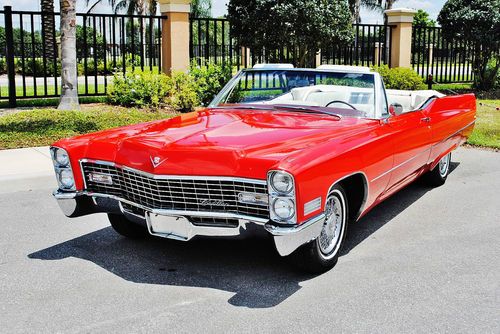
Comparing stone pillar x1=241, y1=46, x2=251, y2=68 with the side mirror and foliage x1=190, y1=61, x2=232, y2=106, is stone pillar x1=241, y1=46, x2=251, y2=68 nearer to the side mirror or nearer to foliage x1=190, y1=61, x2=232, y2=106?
foliage x1=190, y1=61, x2=232, y2=106

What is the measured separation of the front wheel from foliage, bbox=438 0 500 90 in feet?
51.4

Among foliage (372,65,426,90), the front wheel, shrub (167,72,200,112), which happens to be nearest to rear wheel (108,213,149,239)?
the front wheel

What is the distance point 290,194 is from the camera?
4062 mm

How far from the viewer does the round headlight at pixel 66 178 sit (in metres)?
5.02

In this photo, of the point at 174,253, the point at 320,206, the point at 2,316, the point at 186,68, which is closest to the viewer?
the point at 2,316

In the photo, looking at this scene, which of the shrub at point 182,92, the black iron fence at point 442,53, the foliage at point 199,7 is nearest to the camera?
the shrub at point 182,92

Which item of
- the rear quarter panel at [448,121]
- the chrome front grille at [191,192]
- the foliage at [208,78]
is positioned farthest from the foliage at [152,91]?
the chrome front grille at [191,192]

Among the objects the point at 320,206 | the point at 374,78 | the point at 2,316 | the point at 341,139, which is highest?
the point at 374,78

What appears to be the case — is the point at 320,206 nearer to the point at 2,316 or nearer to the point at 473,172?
the point at 2,316

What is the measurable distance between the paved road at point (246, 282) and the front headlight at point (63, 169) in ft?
2.07

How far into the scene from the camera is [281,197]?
4.07 m

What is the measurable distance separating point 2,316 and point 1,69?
28819 mm

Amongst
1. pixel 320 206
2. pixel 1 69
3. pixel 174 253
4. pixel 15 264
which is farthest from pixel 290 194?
pixel 1 69

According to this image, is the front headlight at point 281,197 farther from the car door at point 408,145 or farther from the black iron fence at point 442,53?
the black iron fence at point 442,53
